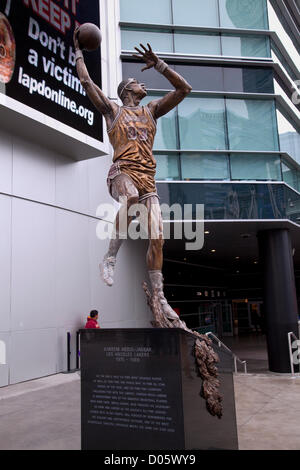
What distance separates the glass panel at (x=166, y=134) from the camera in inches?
502

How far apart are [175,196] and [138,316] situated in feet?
14.3

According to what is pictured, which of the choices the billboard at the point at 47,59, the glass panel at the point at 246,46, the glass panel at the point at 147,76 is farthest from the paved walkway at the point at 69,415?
the glass panel at the point at 246,46

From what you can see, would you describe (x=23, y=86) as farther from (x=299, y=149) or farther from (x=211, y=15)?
(x=299, y=149)

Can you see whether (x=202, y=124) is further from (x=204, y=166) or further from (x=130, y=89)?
(x=130, y=89)

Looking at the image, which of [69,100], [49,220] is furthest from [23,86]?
[49,220]

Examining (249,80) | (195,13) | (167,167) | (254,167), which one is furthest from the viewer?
(195,13)

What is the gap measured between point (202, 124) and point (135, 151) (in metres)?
8.85

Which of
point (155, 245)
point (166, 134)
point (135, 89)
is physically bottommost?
point (155, 245)

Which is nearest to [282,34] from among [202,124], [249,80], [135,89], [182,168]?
[249,80]

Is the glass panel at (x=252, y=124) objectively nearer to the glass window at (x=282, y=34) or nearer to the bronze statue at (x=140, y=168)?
the glass window at (x=282, y=34)

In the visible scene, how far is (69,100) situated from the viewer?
1005cm

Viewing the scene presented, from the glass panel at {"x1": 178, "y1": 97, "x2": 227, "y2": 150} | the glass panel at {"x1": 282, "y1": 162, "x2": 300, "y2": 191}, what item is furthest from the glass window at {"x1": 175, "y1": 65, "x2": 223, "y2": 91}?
the glass panel at {"x1": 282, "y1": 162, "x2": 300, "y2": 191}

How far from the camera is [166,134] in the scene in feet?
42.1

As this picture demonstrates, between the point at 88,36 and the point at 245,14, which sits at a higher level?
the point at 245,14
